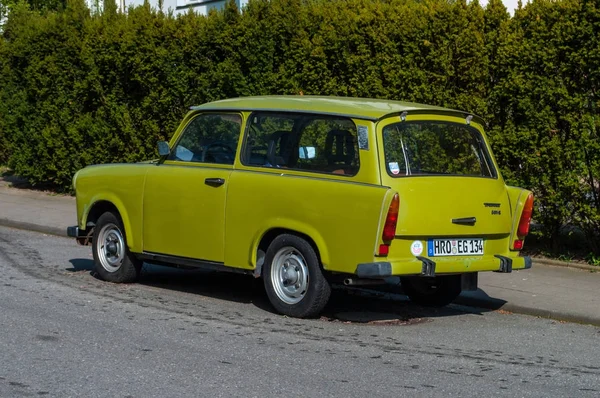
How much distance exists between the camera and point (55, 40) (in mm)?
20016

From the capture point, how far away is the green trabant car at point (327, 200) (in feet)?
29.2

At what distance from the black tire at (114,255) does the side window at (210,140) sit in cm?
103

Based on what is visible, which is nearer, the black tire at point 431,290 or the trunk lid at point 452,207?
the trunk lid at point 452,207

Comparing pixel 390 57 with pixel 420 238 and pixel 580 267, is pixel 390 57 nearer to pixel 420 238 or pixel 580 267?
pixel 580 267

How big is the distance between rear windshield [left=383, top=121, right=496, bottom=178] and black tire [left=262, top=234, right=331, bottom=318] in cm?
104

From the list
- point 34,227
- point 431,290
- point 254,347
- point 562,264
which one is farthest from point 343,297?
point 34,227

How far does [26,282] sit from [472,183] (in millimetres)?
4706

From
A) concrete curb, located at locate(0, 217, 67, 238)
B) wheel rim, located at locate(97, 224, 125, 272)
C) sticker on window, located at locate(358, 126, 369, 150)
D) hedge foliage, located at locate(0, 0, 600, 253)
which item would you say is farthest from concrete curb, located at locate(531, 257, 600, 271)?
concrete curb, located at locate(0, 217, 67, 238)

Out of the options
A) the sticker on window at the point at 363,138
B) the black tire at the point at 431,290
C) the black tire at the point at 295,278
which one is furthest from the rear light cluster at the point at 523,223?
the black tire at the point at 295,278

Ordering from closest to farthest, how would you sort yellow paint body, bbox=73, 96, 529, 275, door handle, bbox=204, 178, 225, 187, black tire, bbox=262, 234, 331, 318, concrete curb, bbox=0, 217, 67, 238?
yellow paint body, bbox=73, 96, 529, 275 → black tire, bbox=262, 234, 331, 318 → door handle, bbox=204, 178, 225, 187 → concrete curb, bbox=0, 217, 67, 238

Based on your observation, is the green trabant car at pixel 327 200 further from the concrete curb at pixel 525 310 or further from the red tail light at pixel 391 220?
the concrete curb at pixel 525 310

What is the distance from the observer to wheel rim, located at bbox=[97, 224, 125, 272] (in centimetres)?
1112

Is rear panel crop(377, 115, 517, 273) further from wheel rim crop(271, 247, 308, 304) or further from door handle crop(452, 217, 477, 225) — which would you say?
wheel rim crop(271, 247, 308, 304)

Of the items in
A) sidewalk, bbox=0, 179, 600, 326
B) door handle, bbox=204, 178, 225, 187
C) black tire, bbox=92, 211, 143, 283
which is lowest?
sidewalk, bbox=0, 179, 600, 326
